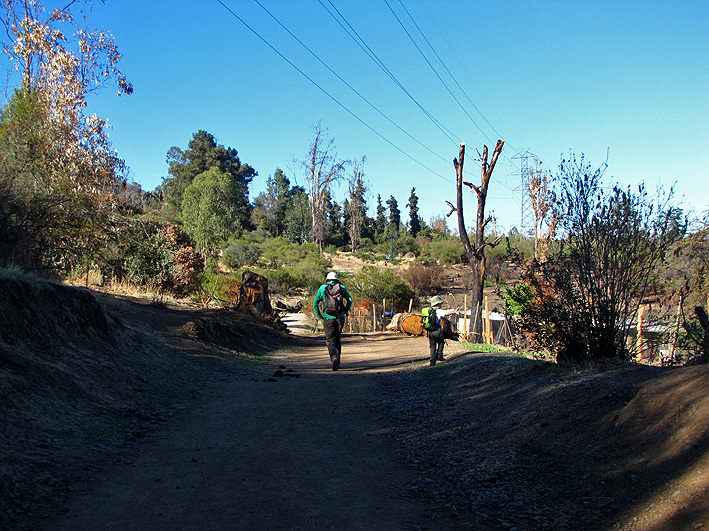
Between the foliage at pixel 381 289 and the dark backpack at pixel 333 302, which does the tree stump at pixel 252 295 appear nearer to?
the dark backpack at pixel 333 302

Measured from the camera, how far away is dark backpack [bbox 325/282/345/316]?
11023 millimetres

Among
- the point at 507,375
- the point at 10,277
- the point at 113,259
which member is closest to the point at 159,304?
the point at 113,259

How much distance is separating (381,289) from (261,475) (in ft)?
89.6

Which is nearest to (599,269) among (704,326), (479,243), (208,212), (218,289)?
(704,326)

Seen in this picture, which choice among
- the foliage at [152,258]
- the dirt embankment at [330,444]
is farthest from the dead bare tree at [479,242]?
the dirt embankment at [330,444]

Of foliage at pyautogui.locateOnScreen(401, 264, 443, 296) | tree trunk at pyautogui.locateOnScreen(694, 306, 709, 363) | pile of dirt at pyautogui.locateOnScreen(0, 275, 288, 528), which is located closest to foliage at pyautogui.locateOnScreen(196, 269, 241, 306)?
pile of dirt at pyautogui.locateOnScreen(0, 275, 288, 528)

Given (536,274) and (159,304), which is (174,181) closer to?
(159,304)

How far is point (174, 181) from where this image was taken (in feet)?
252

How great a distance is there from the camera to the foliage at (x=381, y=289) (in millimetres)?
31891

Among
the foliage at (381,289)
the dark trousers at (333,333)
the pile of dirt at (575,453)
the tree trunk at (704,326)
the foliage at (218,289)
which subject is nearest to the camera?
the pile of dirt at (575,453)

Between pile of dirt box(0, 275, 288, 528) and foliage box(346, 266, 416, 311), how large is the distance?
19.8m

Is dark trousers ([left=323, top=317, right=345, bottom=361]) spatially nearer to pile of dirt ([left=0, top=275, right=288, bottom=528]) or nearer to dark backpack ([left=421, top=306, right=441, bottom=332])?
dark backpack ([left=421, top=306, right=441, bottom=332])

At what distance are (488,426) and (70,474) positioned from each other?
406 cm

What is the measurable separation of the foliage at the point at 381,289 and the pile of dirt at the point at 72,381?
1984 cm
